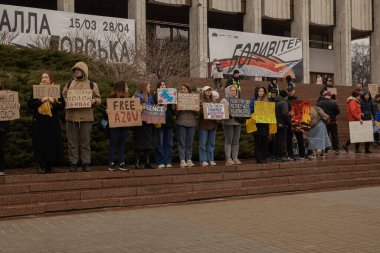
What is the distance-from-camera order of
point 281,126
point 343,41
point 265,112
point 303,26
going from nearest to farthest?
A: point 265,112 → point 281,126 → point 303,26 → point 343,41

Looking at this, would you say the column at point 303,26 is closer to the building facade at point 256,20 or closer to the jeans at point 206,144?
the building facade at point 256,20

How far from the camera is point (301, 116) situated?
43.1ft

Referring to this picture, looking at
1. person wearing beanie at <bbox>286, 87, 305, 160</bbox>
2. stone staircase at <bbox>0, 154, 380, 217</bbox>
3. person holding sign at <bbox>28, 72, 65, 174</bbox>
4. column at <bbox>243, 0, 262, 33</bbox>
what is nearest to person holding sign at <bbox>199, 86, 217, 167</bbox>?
stone staircase at <bbox>0, 154, 380, 217</bbox>

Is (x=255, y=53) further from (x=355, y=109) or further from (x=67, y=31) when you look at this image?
(x=355, y=109)

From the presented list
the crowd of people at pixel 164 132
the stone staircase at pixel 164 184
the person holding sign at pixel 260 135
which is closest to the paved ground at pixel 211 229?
the stone staircase at pixel 164 184

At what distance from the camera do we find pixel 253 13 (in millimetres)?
34531

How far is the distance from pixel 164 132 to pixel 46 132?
8.46ft

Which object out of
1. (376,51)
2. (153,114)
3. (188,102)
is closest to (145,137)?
(153,114)

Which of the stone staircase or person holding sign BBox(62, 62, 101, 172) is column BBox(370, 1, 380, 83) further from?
person holding sign BBox(62, 62, 101, 172)

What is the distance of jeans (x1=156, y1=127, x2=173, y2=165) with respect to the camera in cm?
1087

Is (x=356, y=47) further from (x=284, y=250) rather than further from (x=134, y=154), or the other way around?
(x=284, y=250)

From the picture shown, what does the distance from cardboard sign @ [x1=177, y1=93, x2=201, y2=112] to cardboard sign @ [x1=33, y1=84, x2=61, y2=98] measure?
8.52 feet

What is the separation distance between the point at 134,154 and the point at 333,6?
31380mm

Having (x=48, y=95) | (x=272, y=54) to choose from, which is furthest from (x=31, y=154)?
(x=272, y=54)
